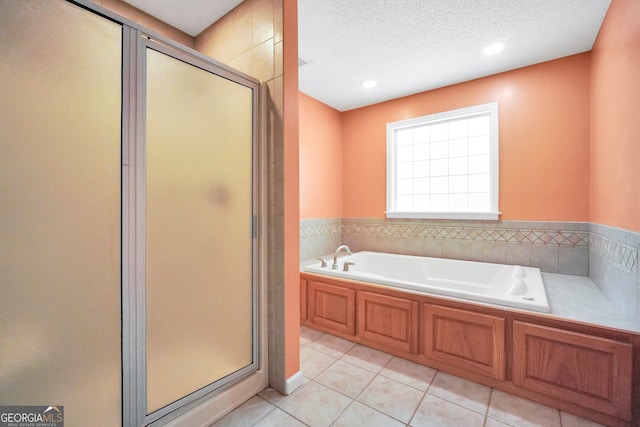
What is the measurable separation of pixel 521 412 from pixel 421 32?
2680mm

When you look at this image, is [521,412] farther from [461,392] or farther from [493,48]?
[493,48]

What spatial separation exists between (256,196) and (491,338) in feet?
5.76

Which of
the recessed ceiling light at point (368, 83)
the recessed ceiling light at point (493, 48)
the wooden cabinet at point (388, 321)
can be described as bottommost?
the wooden cabinet at point (388, 321)

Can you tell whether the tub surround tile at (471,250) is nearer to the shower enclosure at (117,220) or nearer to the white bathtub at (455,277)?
the white bathtub at (455,277)

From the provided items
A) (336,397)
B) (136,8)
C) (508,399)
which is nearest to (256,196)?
(336,397)

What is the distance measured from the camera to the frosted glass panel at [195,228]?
1.24 metres

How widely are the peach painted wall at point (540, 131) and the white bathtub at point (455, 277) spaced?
651mm

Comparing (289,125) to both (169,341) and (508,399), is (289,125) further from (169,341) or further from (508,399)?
(508,399)

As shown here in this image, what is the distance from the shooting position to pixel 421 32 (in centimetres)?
217

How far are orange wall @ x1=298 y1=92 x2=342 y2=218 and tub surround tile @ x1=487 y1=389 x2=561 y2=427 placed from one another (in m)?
2.36

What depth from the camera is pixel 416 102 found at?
3.34m

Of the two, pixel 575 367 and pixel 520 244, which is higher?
pixel 520 244

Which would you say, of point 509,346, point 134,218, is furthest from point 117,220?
point 509,346

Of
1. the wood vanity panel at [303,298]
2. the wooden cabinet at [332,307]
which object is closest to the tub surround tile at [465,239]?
the wood vanity panel at [303,298]
